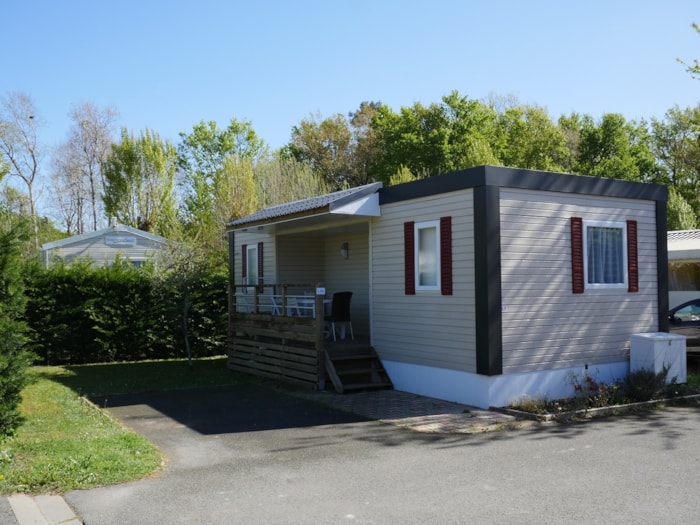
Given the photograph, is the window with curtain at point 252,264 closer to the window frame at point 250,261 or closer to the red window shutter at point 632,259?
the window frame at point 250,261

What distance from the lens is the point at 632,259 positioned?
11023 millimetres

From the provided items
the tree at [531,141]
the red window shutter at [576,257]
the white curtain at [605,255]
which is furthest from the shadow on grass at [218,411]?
the tree at [531,141]

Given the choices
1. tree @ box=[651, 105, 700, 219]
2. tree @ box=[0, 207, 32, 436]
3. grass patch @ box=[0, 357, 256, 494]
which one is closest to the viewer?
grass patch @ box=[0, 357, 256, 494]

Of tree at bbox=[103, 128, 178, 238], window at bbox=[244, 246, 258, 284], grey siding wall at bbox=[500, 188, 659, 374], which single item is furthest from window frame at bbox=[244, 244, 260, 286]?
tree at bbox=[103, 128, 178, 238]

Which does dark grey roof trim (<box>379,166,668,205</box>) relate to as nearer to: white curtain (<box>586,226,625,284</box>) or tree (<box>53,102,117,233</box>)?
white curtain (<box>586,226,625,284</box>)

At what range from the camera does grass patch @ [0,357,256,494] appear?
5.98 m

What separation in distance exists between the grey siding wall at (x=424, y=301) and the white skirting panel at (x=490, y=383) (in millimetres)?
152

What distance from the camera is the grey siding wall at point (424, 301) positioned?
9672 millimetres

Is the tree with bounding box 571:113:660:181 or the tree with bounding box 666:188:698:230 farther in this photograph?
the tree with bounding box 571:113:660:181

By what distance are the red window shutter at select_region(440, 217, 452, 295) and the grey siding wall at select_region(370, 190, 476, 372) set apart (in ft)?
Result: 0.25

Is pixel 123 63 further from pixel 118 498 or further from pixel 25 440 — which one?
pixel 118 498

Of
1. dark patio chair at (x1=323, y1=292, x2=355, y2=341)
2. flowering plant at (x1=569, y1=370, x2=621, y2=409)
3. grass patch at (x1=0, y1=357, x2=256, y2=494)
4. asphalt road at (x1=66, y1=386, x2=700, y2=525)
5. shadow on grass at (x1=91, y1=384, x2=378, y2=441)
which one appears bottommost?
asphalt road at (x1=66, y1=386, x2=700, y2=525)

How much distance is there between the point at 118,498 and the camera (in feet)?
18.1

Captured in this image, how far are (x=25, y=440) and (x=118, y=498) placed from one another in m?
2.59
